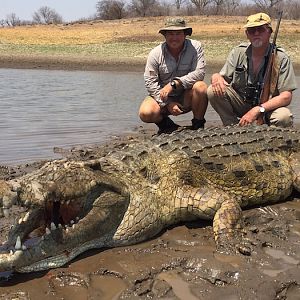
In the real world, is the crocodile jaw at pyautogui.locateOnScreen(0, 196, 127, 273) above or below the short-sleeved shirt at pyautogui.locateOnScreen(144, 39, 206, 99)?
below

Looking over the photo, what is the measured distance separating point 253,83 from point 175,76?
1103mm

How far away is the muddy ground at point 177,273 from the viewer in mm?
2795

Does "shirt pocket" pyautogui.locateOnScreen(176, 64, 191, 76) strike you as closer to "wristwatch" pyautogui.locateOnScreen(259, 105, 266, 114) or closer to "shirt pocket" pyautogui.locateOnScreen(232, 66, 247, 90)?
"shirt pocket" pyautogui.locateOnScreen(232, 66, 247, 90)

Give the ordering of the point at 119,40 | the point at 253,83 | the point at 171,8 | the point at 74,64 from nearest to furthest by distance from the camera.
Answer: the point at 253,83 → the point at 74,64 → the point at 119,40 → the point at 171,8

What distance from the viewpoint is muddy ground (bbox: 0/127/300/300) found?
2.79m

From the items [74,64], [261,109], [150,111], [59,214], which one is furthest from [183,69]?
[74,64]

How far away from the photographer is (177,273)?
305 cm

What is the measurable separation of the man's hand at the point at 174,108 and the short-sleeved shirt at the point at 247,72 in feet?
2.42

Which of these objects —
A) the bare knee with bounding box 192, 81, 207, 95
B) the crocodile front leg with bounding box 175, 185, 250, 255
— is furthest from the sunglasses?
the crocodile front leg with bounding box 175, 185, 250, 255

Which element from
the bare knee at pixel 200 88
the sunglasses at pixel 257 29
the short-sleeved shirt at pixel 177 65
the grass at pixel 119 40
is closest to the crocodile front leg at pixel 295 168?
the sunglasses at pixel 257 29

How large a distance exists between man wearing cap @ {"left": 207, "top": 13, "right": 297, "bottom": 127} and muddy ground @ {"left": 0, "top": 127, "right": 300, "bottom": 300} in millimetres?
2183

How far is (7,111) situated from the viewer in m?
9.64

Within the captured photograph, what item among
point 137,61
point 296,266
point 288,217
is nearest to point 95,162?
point 296,266

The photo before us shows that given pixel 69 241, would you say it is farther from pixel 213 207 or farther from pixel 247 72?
pixel 247 72
